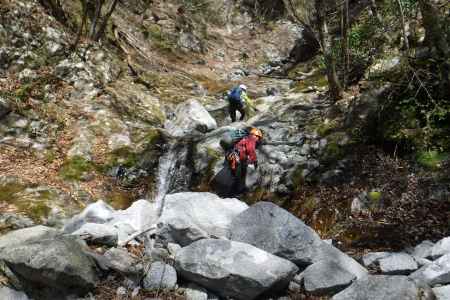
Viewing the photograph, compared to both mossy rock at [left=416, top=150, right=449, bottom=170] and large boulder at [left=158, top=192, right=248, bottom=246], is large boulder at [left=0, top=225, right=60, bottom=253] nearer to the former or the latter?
large boulder at [left=158, top=192, right=248, bottom=246]

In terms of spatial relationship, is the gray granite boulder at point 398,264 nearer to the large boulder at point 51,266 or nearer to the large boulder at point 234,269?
the large boulder at point 234,269

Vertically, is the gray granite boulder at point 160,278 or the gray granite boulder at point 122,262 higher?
the gray granite boulder at point 122,262

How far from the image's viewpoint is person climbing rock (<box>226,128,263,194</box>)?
11.7 meters

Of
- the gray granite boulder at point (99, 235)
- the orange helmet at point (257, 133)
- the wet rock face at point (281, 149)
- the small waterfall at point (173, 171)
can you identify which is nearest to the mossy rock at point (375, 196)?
the wet rock face at point (281, 149)

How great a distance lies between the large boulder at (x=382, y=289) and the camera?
20.4 ft

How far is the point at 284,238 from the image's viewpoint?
796 cm

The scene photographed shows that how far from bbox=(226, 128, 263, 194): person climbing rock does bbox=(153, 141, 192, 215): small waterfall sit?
1770 millimetres

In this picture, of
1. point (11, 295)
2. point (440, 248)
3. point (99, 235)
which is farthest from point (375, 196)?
point (11, 295)

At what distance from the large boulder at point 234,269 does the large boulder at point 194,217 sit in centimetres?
61

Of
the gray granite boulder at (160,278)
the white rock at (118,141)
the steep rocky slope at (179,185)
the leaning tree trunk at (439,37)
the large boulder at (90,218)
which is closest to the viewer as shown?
the steep rocky slope at (179,185)

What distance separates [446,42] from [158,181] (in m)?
8.54

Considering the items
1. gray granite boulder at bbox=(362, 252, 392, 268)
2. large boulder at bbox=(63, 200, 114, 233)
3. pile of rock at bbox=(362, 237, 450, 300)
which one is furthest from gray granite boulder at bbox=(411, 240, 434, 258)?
large boulder at bbox=(63, 200, 114, 233)

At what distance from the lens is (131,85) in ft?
61.4

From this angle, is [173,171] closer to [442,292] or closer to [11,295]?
[11,295]
